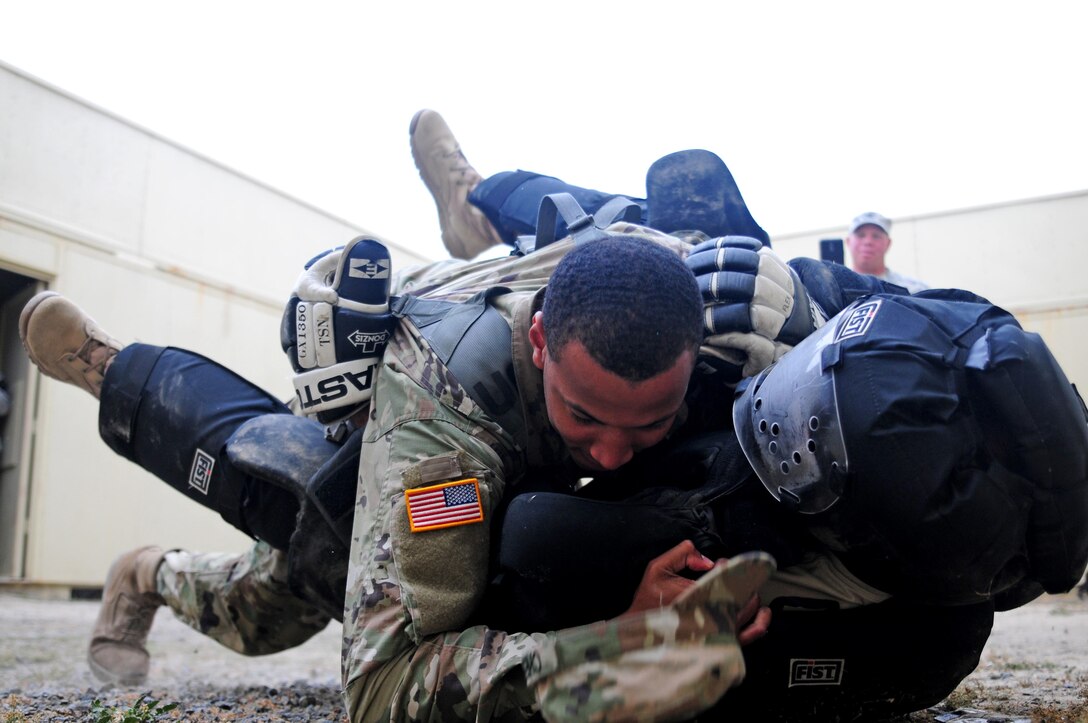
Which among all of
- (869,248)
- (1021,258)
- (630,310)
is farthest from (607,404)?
(1021,258)

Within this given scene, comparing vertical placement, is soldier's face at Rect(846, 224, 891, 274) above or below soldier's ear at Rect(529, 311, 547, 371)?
above

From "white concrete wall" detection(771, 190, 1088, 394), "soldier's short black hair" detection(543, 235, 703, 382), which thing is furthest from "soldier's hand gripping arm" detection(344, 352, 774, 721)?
"white concrete wall" detection(771, 190, 1088, 394)

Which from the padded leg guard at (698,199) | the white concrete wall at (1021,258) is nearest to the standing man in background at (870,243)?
the white concrete wall at (1021,258)

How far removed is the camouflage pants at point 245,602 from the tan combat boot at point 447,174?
1122 mm

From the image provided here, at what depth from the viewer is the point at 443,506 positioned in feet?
4.66

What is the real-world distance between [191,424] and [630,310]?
1.19 m

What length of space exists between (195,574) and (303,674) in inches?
30.1

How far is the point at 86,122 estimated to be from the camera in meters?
5.53

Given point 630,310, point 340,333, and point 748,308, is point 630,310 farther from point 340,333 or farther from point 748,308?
point 340,333

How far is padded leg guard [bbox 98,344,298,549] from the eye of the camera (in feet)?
6.67

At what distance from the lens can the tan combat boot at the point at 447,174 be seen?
2898mm

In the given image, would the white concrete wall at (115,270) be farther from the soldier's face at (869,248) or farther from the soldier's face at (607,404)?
the soldier's face at (607,404)

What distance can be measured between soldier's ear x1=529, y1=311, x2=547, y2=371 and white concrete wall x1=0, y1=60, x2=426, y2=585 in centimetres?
472

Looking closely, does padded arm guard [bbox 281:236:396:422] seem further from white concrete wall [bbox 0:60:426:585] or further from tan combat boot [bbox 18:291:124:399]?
white concrete wall [bbox 0:60:426:585]
